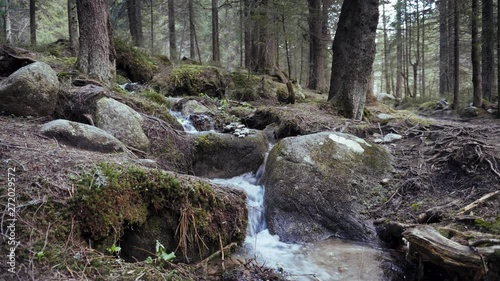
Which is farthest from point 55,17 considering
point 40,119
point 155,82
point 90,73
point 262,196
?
point 262,196

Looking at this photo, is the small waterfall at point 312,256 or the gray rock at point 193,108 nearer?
the small waterfall at point 312,256

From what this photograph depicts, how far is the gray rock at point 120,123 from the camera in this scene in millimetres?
5184

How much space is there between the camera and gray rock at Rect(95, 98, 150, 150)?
17.0 ft

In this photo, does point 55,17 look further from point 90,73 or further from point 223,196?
point 223,196

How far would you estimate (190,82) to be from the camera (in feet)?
34.2

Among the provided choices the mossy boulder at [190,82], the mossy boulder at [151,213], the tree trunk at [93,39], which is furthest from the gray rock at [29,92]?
the mossy boulder at [190,82]

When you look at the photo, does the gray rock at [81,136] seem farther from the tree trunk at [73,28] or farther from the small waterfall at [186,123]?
the tree trunk at [73,28]

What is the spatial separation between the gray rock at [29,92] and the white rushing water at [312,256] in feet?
12.0

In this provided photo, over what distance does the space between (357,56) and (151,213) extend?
6.49m

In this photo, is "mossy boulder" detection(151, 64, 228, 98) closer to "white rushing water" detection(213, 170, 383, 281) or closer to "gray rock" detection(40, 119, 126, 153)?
"gray rock" detection(40, 119, 126, 153)

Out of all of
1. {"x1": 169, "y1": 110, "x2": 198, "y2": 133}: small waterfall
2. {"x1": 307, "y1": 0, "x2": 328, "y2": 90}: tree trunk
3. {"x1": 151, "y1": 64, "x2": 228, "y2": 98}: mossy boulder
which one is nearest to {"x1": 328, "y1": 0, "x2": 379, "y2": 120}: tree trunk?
{"x1": 169, "y1": 110, "x2": 198, "y2": 133}: small waterfall

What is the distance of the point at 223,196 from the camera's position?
12.8ft

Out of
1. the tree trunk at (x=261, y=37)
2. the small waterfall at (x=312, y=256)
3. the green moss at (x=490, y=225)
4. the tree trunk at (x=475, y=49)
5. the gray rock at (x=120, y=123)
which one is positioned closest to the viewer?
the green moss at (x=490, y=225)

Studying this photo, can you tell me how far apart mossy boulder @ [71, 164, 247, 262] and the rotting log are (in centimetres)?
194
